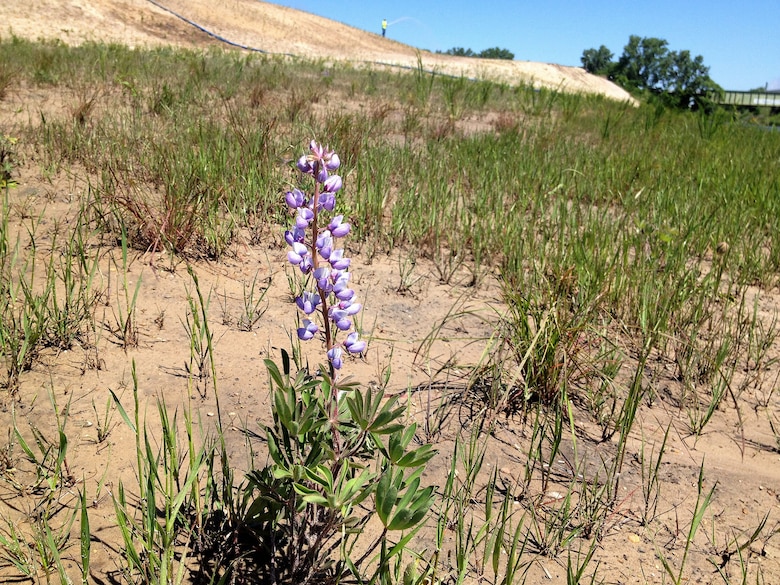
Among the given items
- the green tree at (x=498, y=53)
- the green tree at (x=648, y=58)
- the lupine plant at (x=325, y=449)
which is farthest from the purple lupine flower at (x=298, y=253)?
the green tree at (x=498, y=53)

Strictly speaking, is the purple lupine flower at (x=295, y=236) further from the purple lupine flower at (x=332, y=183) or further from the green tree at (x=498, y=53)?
the green tree at (x=498, y=53)

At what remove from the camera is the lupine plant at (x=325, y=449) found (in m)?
1.22

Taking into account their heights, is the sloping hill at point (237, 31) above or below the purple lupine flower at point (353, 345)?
above

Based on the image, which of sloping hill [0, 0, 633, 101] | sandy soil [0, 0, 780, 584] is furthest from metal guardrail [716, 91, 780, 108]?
sandy soil [0, 0, 780, 584]

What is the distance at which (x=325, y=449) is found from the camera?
4.11 ft

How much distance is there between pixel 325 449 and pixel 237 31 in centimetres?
2709

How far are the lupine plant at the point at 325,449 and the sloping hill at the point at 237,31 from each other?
14868 millimetres

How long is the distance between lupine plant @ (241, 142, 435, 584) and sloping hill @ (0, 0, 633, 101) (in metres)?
14.9

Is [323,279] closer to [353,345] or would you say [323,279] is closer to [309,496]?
[353,345]

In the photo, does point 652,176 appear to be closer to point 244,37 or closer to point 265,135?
point 265,135

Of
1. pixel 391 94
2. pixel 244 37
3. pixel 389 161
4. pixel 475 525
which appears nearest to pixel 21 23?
pixel 244 37

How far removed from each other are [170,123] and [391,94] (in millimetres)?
4477

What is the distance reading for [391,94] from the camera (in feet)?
28.0

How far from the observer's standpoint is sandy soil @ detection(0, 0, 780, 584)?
1649 millimetres
